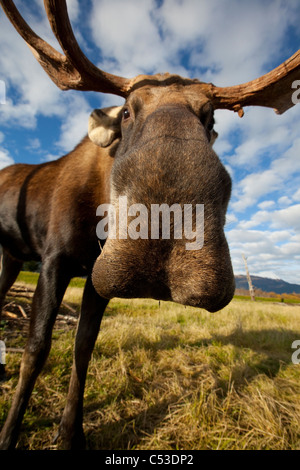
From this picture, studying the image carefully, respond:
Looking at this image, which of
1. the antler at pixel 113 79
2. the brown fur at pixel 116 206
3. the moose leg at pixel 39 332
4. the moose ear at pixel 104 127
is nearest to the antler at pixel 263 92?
the antler at pixel 113 79

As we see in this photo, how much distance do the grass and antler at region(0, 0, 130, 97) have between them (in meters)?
3.77

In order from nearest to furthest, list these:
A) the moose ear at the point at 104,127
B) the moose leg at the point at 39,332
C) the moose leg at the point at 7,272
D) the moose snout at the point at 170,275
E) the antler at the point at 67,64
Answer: the moose snout at the point at 170,275, the moose leg at the point at 39,332, the antler at the point at 67,64, the moose ear at the point at 104,127, the moose leg at the point at 7,272

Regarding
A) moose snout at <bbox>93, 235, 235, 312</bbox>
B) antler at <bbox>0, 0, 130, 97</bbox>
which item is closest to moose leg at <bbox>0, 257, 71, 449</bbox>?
moose snout at <bbox>93, 235, 235, 312</bbox>

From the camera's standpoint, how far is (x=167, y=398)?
9.71 ft

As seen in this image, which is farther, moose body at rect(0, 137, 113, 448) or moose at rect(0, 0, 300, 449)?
moose body at rect(0, 137, 113, 448)

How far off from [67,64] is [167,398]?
13.9 ft

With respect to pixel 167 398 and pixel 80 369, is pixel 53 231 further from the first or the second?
pixel 167 398

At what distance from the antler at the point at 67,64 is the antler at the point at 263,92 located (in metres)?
1.08

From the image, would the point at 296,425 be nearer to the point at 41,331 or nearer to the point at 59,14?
the point at 41,331

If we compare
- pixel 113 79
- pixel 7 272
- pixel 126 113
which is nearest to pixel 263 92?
pixel 126 113

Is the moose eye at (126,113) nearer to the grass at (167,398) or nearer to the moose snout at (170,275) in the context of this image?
the moose snout at (170,275)

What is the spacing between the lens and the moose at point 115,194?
4.11ft

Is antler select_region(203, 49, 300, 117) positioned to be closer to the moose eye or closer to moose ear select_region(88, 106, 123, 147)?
the moose eye

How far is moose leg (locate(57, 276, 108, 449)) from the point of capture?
7.57ft
